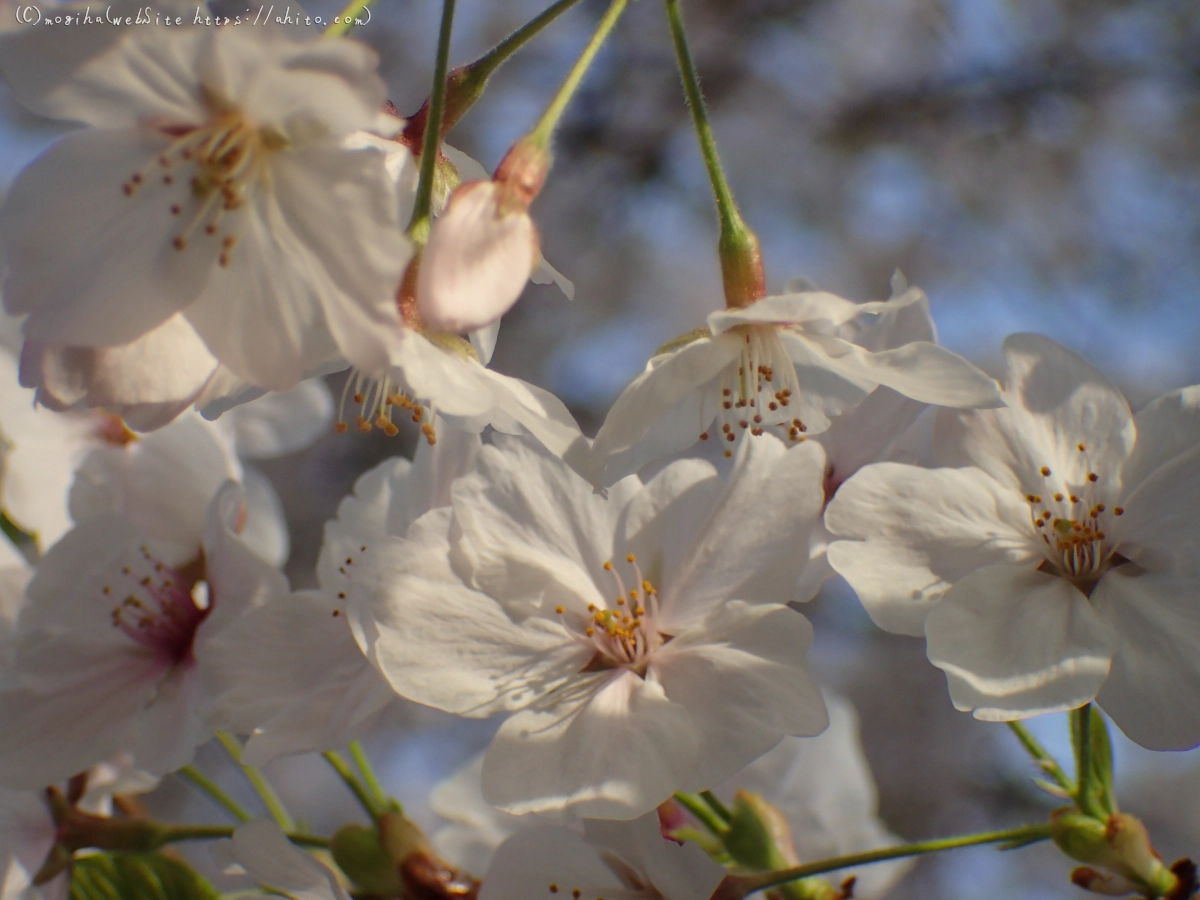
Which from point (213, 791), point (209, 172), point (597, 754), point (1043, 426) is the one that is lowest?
point (213, 791)

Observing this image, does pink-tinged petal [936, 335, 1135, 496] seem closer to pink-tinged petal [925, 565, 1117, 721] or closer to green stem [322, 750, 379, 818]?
pink-tinged petal [925, 565, 1117, 721]

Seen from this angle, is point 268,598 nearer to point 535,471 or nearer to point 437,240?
point 535,471

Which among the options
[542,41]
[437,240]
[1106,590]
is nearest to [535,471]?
[437,240]

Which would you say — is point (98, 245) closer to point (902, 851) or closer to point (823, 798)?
point (902, 851)

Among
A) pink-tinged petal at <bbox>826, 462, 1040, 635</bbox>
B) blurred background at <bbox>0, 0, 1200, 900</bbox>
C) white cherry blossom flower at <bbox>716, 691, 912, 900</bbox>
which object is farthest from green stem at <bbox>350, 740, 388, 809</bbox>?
blurred background at <bbox>0, 0, 1200, 900</bbox>

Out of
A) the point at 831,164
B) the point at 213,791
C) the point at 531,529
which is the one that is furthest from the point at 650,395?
the point at 831,164

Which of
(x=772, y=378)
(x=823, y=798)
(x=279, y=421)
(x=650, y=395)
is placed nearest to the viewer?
(x=650, y=395)
